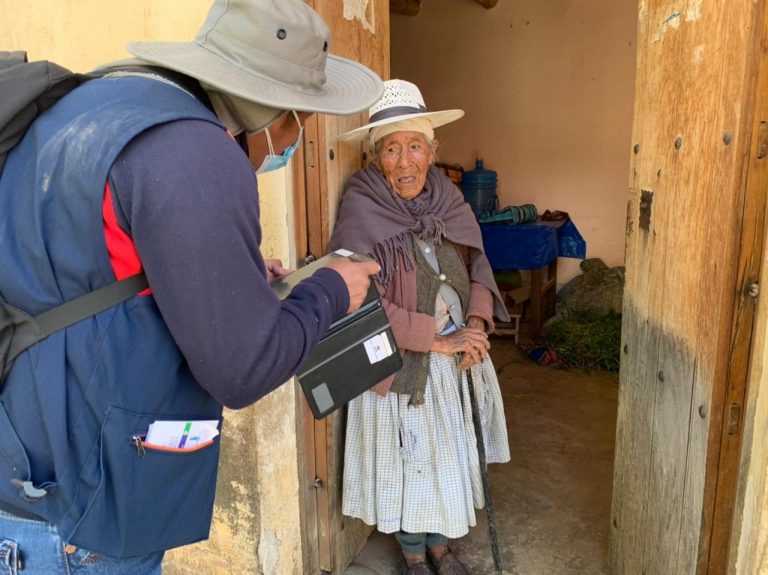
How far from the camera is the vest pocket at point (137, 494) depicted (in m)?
1.07

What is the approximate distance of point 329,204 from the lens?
7.88 feet

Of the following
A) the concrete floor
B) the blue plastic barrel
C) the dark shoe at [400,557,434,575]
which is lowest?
the concrete floor

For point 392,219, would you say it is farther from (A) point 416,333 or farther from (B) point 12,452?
(B) point 12,452

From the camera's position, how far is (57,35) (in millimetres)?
2396

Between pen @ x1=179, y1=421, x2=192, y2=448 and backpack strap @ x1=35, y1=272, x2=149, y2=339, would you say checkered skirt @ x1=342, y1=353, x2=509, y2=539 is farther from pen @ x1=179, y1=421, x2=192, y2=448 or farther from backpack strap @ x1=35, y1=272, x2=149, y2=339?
backpack strap @ x1=35, y1=272, x2=149, y2=339

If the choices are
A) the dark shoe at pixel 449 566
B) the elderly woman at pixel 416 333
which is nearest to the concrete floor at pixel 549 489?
the dark shoe at pixel 449 566

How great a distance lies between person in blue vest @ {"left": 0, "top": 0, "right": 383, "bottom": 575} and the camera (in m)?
0.97

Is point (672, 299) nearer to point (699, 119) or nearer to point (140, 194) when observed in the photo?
point (699, 119)

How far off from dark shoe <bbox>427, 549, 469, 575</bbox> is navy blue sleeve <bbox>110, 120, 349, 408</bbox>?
6.10 feet

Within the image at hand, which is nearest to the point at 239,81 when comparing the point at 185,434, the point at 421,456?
the point at 185,434

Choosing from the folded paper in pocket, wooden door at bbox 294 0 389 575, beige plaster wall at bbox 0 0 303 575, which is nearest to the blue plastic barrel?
wooden door at bbox 294 0 389 575

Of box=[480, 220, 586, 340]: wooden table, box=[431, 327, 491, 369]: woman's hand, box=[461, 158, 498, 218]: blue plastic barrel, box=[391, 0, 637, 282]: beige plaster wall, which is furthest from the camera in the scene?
box=[461, 158, 498, 218]: blue plastic barrel

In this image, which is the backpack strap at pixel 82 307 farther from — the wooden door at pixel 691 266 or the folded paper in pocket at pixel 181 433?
the wooden door at pixel 691 266

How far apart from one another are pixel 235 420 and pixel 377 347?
0.79m
